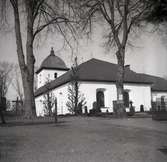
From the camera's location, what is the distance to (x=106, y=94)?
120 ft

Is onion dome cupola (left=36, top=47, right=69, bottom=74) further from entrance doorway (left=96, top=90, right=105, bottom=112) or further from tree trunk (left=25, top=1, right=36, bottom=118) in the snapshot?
tree trunk (left=25, top=1, right=36, bottom=118)

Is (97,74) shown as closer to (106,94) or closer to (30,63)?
(106,94)

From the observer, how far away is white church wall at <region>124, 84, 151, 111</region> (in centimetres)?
3841

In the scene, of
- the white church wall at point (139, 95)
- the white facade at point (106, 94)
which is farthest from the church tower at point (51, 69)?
the white church wall at point (139, 95)

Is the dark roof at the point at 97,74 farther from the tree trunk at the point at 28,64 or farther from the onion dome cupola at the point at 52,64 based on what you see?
the tree trunk at the point at 28,64

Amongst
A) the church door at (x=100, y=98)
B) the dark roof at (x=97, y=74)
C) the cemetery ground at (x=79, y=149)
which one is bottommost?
the cemetery ground at (x=79, y=149)

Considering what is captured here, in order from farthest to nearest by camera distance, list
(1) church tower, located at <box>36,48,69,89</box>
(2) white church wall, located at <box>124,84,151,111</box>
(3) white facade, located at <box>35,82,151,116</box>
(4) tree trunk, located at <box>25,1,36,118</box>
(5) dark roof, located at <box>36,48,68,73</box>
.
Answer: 1. (5) dark roof, located at <box>36,48,68,73</box>
2. (1) church tower, located at <box>36,48,69,89</box>
3. (2) white church wall, located at <box>124,84,151,111</box>
4. (3) white facade, located at <box>35,82,151,116</box>
5. (4) tree trunk, located at <box>25,1,36,118</box>

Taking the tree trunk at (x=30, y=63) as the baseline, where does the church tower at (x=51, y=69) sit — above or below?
above

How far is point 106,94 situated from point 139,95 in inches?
211

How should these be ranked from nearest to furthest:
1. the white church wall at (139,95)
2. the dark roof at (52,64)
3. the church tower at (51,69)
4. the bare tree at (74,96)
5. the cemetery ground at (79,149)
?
the cemetery ground at (79,149), the bare tree at (74,96), the white church wall at (139,95), the church tower at (51,69), the dark roof at (52,64)

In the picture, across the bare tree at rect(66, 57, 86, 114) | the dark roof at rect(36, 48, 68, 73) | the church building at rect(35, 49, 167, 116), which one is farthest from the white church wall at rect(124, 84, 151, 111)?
the dark roof at rect(36, 48, 68, 73)

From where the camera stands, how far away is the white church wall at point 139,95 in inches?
1512

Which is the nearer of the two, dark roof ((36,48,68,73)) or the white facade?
the white facade

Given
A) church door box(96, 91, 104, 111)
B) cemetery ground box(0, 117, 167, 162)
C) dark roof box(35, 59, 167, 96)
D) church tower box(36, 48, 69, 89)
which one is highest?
church tower box(36, 48, 69, 89)
